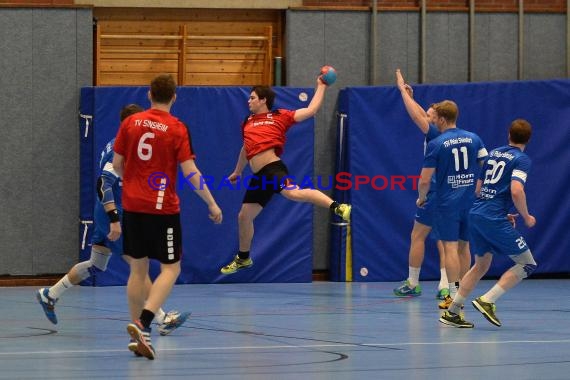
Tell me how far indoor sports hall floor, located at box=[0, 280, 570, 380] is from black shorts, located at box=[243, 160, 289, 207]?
1.13m

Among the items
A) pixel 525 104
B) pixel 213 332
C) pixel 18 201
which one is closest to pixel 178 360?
pixel 213 332

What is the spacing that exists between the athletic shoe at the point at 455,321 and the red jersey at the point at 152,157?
2949 mm

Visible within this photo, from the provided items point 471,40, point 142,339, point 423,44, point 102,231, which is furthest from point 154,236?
point 471,40

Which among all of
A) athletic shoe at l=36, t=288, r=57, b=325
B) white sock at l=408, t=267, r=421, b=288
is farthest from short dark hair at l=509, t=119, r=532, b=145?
athletic shoe at l=36, t=288, r=57, b=325

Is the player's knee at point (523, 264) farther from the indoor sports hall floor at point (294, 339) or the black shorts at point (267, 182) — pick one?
the black shorts at point (267, 182)

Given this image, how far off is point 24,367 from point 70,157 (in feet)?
24.9

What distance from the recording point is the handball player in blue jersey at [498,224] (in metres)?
9.48

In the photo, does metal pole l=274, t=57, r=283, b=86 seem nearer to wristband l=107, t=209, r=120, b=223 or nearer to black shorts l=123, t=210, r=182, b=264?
wristband l=107, t=209, r=120, b=223

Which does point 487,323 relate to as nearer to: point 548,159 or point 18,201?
point 548,159

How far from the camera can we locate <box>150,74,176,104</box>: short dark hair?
25.9ft

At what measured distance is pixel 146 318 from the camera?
7621mm

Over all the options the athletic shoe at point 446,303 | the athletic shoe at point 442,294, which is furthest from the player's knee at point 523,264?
the athletic shoe at point 442,294

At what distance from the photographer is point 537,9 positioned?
15828 millimetres

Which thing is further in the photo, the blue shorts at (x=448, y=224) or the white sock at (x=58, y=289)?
the blue shorts at (x=448, y=224)
